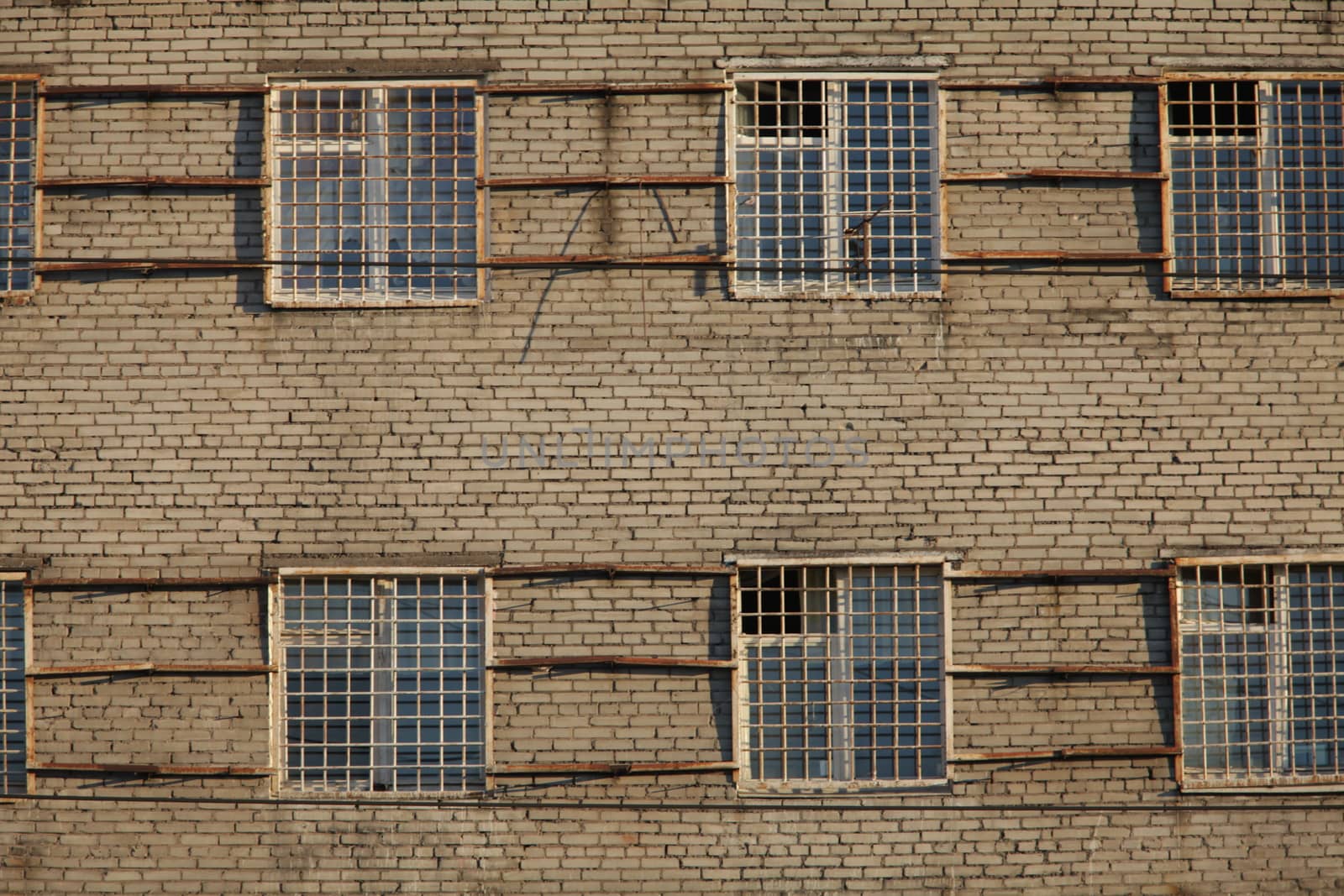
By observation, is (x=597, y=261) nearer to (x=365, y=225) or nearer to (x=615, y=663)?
(x=365, y=225)

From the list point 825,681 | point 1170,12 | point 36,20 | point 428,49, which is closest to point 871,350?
point 825,681

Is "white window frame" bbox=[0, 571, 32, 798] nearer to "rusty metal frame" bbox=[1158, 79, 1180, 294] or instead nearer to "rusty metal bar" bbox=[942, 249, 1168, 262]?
"rusty metal bar" bbox=[942, 249, 1168, 262]

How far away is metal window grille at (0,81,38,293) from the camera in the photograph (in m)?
8.33

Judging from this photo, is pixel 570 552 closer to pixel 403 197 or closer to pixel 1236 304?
pixel 403 197

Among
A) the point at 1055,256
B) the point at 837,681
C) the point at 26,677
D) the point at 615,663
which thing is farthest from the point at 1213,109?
the point at 26,677

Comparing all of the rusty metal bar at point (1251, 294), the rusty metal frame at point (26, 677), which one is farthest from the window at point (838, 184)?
the rusty metal frame at point (26, 677)

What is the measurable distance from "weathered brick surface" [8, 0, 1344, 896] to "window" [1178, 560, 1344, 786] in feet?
0.82

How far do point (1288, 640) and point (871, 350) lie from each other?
3534 millimetres

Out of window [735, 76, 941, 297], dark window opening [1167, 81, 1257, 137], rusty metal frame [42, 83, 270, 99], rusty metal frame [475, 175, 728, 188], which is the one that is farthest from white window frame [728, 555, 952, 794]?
rusty metal frame [42, 83, 270, 99]

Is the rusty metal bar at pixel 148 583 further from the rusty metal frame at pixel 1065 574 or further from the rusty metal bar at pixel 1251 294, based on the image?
the rusty metal bar at pixel 1251 294

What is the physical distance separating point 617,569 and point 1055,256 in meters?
3.70

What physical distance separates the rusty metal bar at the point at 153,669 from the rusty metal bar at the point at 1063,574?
4.81 meters

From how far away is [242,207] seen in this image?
8227 mm

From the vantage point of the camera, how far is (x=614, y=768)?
7906 millimetres
